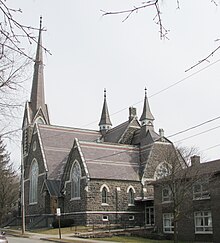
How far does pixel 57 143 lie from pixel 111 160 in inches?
480

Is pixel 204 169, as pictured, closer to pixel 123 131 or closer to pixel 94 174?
pixel 94 174

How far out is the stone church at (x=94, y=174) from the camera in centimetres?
4853

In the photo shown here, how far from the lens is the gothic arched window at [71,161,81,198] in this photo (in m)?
50.2

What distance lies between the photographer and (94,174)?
48562 mm

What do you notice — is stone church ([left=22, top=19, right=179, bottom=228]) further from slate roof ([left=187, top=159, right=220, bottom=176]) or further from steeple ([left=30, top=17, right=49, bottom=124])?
steeple ([left=30, top=17, right=49, bottom=124])

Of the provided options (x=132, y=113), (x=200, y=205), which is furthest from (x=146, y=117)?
(x=200, y=205)

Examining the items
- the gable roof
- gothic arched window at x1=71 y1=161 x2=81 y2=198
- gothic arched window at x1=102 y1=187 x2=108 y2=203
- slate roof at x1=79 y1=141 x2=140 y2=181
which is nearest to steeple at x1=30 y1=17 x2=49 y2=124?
the gable roof

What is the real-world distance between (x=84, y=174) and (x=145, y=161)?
9126mm

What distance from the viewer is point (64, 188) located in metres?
53.5

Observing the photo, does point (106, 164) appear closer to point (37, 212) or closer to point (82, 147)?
point (82, 147)

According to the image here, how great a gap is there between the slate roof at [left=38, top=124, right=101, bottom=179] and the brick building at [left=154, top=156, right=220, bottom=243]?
23.0 meters

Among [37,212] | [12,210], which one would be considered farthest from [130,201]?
[12,210]

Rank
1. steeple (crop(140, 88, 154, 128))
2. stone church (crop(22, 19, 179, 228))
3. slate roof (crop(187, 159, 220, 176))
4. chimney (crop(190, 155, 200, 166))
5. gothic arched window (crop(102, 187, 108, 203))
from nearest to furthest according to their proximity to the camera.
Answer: slate roof (crop(187, 159, 220, 176)) → chimney (crop(190, 155, 200, 166)) → stone church (crop(22, 19, 179, 228)) → gothic arched window (crop(102, 187, 108, 203)) → steeple (crop(140, 88, 154, 128))

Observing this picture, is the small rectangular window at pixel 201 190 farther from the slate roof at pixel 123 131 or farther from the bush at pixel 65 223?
the slate roof at pixel 123 131
